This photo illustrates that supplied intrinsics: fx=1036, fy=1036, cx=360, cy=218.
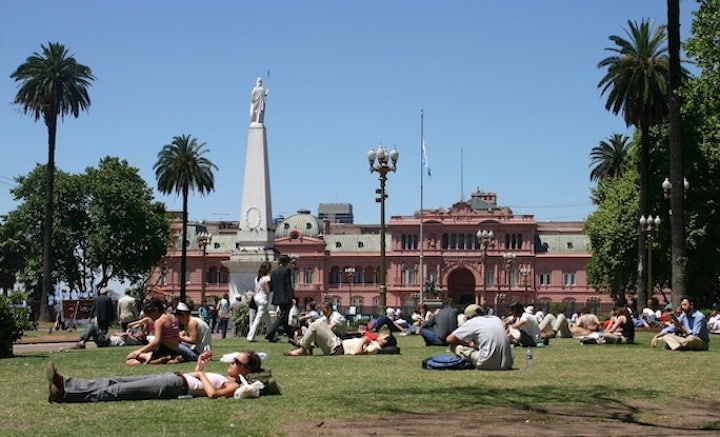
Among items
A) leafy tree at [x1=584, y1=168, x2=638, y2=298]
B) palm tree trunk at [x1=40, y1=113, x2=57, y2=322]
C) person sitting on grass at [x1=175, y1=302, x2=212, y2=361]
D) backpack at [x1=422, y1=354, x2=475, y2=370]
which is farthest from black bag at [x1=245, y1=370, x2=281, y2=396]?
leafy tree at [x1=584, y1=168, x2=638, y2=298]

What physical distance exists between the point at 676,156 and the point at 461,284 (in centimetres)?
8839

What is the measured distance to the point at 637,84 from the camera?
152 feet

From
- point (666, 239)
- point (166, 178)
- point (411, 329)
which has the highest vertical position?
point (166, 178)

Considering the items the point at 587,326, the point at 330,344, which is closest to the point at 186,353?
the point at 330,344

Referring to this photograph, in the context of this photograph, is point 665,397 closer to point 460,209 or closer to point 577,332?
point 577,332

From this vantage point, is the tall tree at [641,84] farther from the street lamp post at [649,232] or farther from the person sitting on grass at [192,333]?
the person sitting on grass at [192,333]

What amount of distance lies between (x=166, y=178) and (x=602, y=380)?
201 ft

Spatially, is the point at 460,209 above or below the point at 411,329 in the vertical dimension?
above

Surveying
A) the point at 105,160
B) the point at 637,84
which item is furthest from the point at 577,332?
the point at 105,160

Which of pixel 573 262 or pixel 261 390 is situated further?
pixel 573 262

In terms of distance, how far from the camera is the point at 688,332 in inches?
818

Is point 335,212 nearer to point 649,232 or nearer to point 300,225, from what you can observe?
point 300,225

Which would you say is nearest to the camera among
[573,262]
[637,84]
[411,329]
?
[411,329]

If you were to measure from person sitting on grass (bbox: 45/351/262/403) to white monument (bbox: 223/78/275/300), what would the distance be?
2531cm
